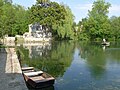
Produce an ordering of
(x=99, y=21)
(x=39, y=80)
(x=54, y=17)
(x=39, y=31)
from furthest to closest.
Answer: (x=99, y=21) < (x=39, y=31) < (x=54, y=17) < (x=39, y=80)

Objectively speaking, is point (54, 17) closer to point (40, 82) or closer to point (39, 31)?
point (39, 31)

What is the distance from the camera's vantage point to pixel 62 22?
6894 centimetres

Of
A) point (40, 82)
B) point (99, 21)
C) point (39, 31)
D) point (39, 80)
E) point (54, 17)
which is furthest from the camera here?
point (99, 21)

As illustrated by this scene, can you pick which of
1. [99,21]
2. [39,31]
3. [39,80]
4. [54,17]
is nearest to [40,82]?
[39,80]

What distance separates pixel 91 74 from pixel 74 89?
18.1 feet

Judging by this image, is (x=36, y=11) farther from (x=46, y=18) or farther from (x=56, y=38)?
(x=56, y=38)

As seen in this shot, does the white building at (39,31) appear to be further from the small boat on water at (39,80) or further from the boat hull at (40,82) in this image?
the boat hull at (40,82)

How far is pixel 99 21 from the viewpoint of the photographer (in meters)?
77.2

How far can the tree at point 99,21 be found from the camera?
75.1 meters

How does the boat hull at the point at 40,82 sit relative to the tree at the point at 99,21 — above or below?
below

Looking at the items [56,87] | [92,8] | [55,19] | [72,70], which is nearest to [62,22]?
[55,19]

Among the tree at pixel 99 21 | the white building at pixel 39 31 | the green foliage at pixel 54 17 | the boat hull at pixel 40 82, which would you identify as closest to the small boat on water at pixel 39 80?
the boat hull at pixel 40 82

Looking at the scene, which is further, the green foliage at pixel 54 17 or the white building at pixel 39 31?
the white building at pixel 39 31

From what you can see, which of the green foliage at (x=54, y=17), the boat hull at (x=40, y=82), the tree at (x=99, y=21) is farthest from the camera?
the tree at (x=99, y=21)
